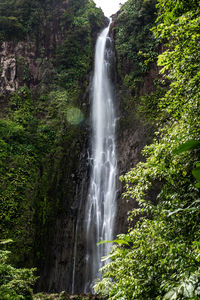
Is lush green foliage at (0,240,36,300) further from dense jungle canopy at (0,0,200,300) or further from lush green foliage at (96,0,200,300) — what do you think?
lush green foliage at (96,0,200,300)

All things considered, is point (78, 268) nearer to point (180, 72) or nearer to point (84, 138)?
point (84, 138)

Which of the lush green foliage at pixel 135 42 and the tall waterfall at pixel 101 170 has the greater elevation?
the lush green foliage at pixel 135 42

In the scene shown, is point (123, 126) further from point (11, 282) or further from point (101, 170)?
point (11, 282)

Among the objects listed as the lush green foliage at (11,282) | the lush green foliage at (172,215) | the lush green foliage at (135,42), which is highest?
→ the lush green foliage at (135,42)

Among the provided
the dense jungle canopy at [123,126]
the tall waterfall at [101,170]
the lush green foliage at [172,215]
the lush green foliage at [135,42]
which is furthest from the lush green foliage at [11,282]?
the lush green foliage at [135,42]

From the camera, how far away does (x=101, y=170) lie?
12859mm

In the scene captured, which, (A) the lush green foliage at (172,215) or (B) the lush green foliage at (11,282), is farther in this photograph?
(B) the lush green foliage at (11,282)

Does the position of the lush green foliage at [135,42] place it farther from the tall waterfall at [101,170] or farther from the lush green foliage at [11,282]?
the lush green foliage at [11,282]

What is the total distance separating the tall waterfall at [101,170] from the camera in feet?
34.6

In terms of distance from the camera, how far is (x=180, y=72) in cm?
424

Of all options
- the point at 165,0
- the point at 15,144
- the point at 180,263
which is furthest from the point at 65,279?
the point at 165,0

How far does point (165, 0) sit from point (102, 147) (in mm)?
9931

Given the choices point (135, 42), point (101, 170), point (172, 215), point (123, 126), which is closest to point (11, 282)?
point (172, 215)

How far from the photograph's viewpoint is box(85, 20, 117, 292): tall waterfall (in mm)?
10539
